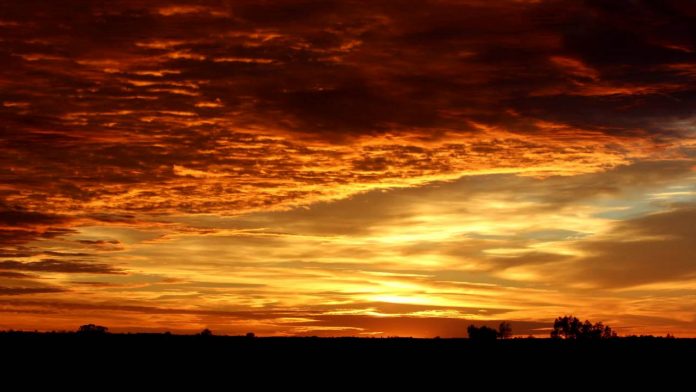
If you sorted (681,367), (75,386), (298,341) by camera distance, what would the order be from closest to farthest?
(75,386) < (681,367) < (298,341)

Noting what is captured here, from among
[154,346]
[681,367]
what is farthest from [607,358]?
[154,346]

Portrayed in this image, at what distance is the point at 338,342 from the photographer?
2000 inches

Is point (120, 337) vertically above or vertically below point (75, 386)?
above

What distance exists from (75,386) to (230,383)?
6.24m

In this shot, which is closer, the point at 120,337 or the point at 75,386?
the point at 75,386

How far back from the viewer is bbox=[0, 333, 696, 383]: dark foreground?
42.5 metres

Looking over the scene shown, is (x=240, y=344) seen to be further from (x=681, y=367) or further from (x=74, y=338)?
(x=681, y=367)

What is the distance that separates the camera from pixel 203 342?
159 ft

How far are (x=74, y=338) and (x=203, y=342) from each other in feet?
20.9

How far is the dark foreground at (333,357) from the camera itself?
42.5 meters

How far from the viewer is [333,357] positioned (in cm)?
4638

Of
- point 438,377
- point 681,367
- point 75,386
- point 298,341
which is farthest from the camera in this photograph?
point 298,341

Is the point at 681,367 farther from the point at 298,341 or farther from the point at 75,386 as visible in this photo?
the point at 75,386

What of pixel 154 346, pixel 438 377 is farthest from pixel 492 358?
pixel 154 346
